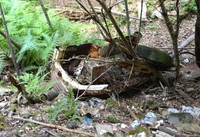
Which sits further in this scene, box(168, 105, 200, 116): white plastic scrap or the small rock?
box(168, 105, 200, 116): white plastic scrap

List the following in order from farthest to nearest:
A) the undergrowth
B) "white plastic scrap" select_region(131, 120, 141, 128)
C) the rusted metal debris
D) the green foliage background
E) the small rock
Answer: the green foliage background < the rusted metal debris < the undergrowth < "white plastic scrap" select_region(131, 120, 141, 128) < the small rock

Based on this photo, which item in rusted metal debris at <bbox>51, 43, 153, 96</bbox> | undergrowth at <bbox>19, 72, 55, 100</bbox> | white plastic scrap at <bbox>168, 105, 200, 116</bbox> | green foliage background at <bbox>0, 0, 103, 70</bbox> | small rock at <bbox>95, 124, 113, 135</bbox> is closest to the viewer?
small rock at <bbox>95, 124, 113, 135</bbox>

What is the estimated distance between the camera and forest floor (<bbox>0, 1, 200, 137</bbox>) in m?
3.32

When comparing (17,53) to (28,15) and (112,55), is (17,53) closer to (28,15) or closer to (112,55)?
(28,15)

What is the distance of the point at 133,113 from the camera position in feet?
12.2

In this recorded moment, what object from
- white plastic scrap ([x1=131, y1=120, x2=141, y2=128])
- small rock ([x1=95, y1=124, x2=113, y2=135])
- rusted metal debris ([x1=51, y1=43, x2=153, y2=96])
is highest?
rusted metal debris ([x1=51, y1=43, x2=153, y2=96])

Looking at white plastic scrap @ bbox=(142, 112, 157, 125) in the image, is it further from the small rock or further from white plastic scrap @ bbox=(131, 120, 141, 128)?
the small rock

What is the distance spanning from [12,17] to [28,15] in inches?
13.5

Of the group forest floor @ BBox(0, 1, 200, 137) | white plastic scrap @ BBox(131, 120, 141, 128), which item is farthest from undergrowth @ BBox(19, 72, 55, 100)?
white plastic scrap @ BBox(131, 120, 141, 128)

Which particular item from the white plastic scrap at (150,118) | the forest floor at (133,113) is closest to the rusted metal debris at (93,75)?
the forest floor at (133,113)

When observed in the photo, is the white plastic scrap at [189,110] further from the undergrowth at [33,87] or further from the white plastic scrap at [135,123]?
the undergrowth at [33,87]

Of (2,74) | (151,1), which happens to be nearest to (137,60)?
(2,74)

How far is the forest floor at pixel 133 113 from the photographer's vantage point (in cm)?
332

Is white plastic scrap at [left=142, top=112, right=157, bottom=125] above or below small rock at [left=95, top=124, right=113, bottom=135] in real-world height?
below
